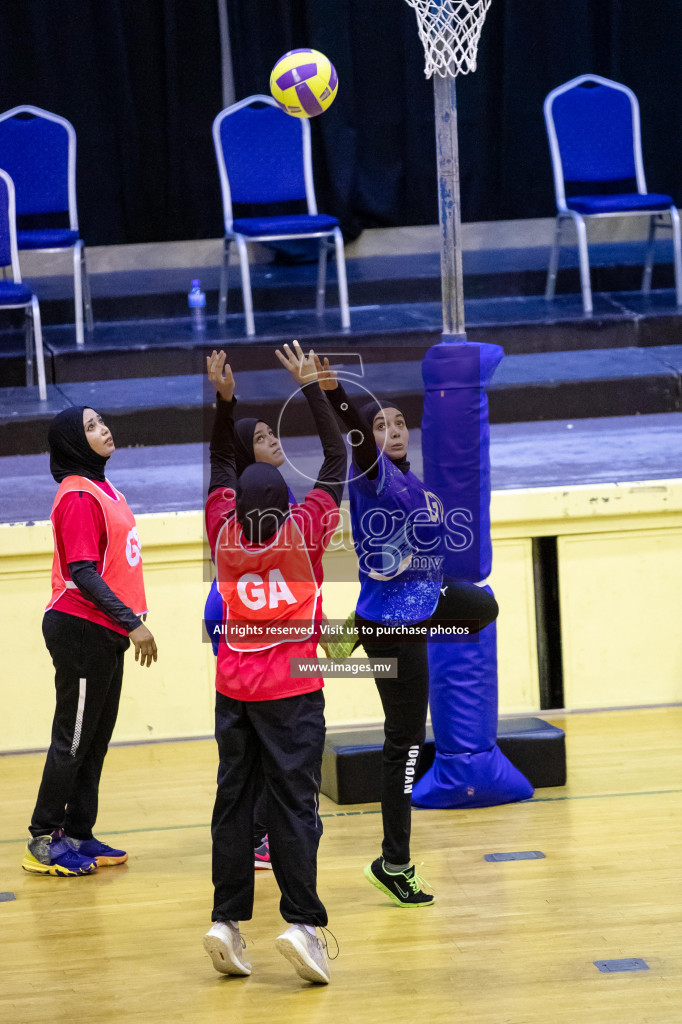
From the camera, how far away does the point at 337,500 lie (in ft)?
9.91

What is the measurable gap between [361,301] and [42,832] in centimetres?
458

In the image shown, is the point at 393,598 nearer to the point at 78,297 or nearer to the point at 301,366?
the point at 301,366

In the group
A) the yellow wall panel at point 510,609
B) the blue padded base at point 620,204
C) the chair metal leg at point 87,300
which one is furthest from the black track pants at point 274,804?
the blue padded base at point 620,204

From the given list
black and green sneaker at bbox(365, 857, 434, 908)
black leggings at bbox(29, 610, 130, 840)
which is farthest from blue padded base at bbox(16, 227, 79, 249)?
black and green sneaker at bbox(365, 857, 434, 908)

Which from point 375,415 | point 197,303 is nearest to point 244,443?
point 375,415

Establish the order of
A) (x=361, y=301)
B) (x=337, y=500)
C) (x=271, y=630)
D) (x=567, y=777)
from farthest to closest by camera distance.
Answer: (x=361, y=301) → (x=567, y=777) → (x=337, y=500) → (x=271, y=630)

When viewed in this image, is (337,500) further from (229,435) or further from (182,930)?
(182,930)

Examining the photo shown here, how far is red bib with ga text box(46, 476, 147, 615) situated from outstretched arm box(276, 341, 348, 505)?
0.73 meters

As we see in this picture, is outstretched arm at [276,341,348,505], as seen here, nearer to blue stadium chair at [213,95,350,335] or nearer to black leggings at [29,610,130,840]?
black leggings at [29,610,130,840]

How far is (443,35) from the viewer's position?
3.86 meters

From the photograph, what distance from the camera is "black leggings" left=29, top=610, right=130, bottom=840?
350 cm

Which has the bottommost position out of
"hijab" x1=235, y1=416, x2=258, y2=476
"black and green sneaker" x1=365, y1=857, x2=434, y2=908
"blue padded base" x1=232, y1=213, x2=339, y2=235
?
"black and green sneaker" x1=365, y1=857, x2=434, y2=908

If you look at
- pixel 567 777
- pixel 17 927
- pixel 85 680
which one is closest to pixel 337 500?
pixel 85 680

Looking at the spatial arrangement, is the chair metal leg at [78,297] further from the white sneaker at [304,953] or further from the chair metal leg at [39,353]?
the white sneaker at [304,953]
